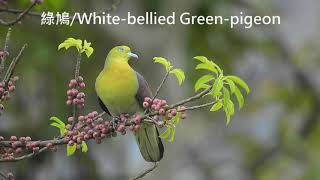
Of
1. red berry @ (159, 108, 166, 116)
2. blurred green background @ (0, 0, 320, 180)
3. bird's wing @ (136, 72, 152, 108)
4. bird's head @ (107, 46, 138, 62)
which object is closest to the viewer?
red berry @ (159, 108, 166, 116)

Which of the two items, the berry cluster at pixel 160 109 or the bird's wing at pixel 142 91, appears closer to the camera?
the berry cluster at pixel 160 109

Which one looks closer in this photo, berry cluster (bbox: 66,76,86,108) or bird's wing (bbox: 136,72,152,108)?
berry cluster (bbox: 66,76,86,108)

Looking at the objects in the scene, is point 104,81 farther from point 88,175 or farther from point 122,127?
point 88,175

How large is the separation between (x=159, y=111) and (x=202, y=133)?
29.3ft

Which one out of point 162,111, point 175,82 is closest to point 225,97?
point 162,111

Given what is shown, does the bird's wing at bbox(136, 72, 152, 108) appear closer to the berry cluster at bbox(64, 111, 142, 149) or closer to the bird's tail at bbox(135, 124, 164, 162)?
the bird's tail at bbox(135, 124, 164, 162)

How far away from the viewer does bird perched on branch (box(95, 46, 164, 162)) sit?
263cm

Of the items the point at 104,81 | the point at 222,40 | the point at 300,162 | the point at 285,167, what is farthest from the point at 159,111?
the point at 285,167

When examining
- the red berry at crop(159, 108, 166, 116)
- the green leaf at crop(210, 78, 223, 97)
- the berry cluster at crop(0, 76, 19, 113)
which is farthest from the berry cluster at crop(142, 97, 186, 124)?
the berry cluster at crop(0, 76, 19, 113)

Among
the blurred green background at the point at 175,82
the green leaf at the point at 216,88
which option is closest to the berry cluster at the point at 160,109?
the green leaf at the point at 216,88

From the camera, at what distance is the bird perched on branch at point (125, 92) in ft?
8.64

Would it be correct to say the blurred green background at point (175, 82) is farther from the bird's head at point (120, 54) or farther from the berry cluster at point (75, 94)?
the berry cluster at point (75, 94)

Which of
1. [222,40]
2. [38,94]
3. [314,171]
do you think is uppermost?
[222,40]

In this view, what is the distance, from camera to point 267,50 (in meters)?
8.22
